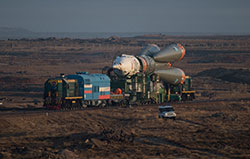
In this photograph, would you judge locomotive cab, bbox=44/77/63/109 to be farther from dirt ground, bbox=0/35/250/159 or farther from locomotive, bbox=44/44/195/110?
dirt ground, bbox=0/35/250/159

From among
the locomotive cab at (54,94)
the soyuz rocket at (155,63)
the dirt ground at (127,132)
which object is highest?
the soyuz rocket at (155,63)

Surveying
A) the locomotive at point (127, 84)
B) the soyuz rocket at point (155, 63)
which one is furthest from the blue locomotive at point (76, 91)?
the soyuz rocket at point (155, 63)

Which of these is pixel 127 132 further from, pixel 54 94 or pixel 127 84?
A: pixel 127 84

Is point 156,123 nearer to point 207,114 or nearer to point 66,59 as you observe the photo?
point 207,114

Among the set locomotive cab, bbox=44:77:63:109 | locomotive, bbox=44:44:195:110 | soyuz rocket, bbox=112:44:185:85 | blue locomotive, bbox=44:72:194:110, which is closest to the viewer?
locomotive cab, bbox=44:77:63:109

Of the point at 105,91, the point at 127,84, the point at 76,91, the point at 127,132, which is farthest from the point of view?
the point at 127,84

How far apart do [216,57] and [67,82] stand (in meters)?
115

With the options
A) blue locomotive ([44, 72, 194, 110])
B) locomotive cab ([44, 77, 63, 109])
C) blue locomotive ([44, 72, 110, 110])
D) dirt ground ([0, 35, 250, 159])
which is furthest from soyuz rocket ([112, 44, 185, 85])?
locomotive cab ([44, 77, 63, 109])

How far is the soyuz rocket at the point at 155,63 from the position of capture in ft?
200

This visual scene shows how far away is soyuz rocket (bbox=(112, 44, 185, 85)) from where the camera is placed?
6103 cm

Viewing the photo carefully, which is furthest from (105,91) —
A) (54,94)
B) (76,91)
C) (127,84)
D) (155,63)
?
(155,63)

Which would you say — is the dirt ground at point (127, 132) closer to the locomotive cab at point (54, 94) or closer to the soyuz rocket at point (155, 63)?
the locomotive cab at point (54, 94)

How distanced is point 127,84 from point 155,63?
17.2 feet

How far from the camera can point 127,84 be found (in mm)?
62031
